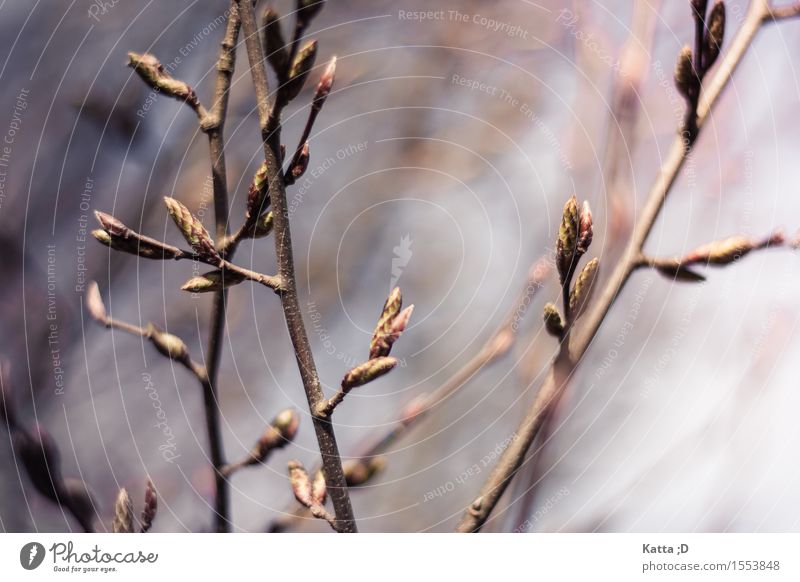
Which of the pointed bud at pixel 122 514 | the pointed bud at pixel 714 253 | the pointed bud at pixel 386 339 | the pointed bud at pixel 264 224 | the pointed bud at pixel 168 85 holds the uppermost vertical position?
the pointed bud at pixel 168 85

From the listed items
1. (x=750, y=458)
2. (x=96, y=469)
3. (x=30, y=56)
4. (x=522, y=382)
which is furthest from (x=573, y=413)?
(x=30, y=56)

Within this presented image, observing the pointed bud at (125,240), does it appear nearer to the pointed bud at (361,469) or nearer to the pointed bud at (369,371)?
the pointed bud at (369,371)

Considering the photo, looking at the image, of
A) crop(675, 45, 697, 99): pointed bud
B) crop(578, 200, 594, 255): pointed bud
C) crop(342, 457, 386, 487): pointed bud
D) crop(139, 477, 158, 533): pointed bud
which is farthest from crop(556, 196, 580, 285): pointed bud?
crop(139, 477, 158, 533): pointed bud

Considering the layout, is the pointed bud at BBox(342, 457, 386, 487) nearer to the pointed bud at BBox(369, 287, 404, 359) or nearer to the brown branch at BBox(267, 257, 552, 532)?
the brown branch at BBox(267, 257, 552, 532)

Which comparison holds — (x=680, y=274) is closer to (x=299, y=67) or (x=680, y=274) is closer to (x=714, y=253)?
(x=714, y=253)

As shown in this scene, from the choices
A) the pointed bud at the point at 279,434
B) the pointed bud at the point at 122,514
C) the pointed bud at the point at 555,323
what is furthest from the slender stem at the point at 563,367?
the pointed bud at the point at 122,514

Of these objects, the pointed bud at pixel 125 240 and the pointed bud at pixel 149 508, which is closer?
the pointed bud at pixel 125 240
